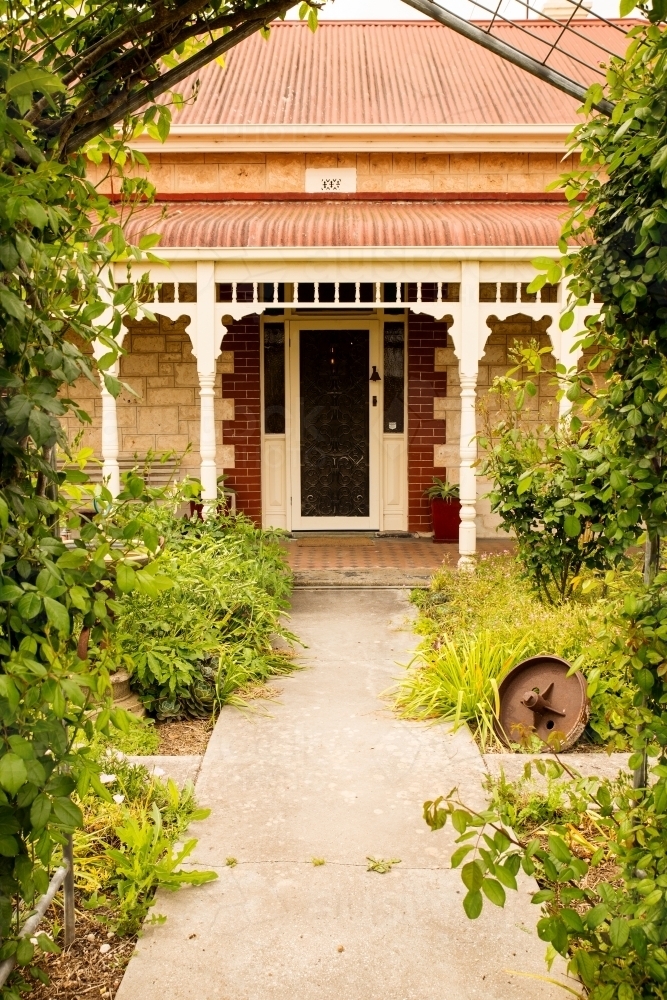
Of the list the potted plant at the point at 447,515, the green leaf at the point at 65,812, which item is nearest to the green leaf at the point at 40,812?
the green leaf at the point at 65,812

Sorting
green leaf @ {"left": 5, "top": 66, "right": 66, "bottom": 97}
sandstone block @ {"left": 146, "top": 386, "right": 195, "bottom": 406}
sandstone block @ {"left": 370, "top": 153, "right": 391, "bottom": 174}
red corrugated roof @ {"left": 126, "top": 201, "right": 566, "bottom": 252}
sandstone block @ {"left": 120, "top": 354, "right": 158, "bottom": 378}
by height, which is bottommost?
sandstone block @ {"left": 146, "top": 386, "right": 195, "bottom": 406}

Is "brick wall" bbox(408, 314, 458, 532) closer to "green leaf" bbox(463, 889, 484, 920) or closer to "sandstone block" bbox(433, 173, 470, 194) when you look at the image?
"sandstone block" bbox(433, 173, 470, 194)

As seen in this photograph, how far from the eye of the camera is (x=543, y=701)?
494cm

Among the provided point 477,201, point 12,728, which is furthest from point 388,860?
point 477,201

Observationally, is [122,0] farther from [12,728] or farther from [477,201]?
[477,201]

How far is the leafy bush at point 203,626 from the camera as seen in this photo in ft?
18.3

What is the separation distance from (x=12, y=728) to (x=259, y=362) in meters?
9.53

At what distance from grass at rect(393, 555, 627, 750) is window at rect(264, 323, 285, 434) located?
4721mm

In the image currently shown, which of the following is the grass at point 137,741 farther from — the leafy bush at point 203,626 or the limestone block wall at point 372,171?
the limestone block wall at point 372,171

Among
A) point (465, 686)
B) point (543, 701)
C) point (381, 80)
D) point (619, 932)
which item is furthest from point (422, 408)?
point (619, 932)

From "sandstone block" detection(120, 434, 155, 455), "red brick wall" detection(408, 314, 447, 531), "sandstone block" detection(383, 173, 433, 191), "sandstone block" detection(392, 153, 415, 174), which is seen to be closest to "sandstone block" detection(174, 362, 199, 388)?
"sandstone block" detection(120, 434, 155, 455)

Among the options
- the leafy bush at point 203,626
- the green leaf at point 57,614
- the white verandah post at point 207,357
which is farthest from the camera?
the white verandah post at point 207,357

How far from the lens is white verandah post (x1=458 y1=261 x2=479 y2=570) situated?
8.97m

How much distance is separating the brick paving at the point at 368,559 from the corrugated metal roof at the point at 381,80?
495 cm
